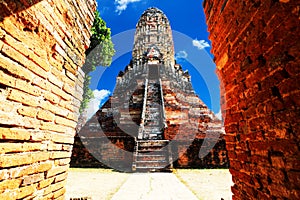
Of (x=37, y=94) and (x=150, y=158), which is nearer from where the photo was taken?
(x=37, y=94)

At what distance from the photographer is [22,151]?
5.10ft

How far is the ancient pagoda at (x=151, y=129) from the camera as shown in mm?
7770

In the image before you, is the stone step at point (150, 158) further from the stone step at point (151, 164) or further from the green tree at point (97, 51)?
the green tree at point (97, 51)

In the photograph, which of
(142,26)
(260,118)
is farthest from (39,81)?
(142,26)

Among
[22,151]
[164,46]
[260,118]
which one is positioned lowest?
[22,151]

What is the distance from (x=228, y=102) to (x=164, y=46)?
25.6 meters

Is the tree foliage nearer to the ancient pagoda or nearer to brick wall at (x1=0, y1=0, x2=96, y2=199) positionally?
the ancient pagoda

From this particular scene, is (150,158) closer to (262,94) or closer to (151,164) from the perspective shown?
(151,164)

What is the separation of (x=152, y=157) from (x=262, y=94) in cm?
625

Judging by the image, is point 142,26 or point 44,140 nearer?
point 44,140

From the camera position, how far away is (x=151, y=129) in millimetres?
11164

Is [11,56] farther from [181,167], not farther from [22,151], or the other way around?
[181,167]

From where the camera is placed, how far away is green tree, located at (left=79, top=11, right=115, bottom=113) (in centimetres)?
1315

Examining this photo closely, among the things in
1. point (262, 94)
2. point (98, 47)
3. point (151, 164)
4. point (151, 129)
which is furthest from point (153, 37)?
point (262, 94)
